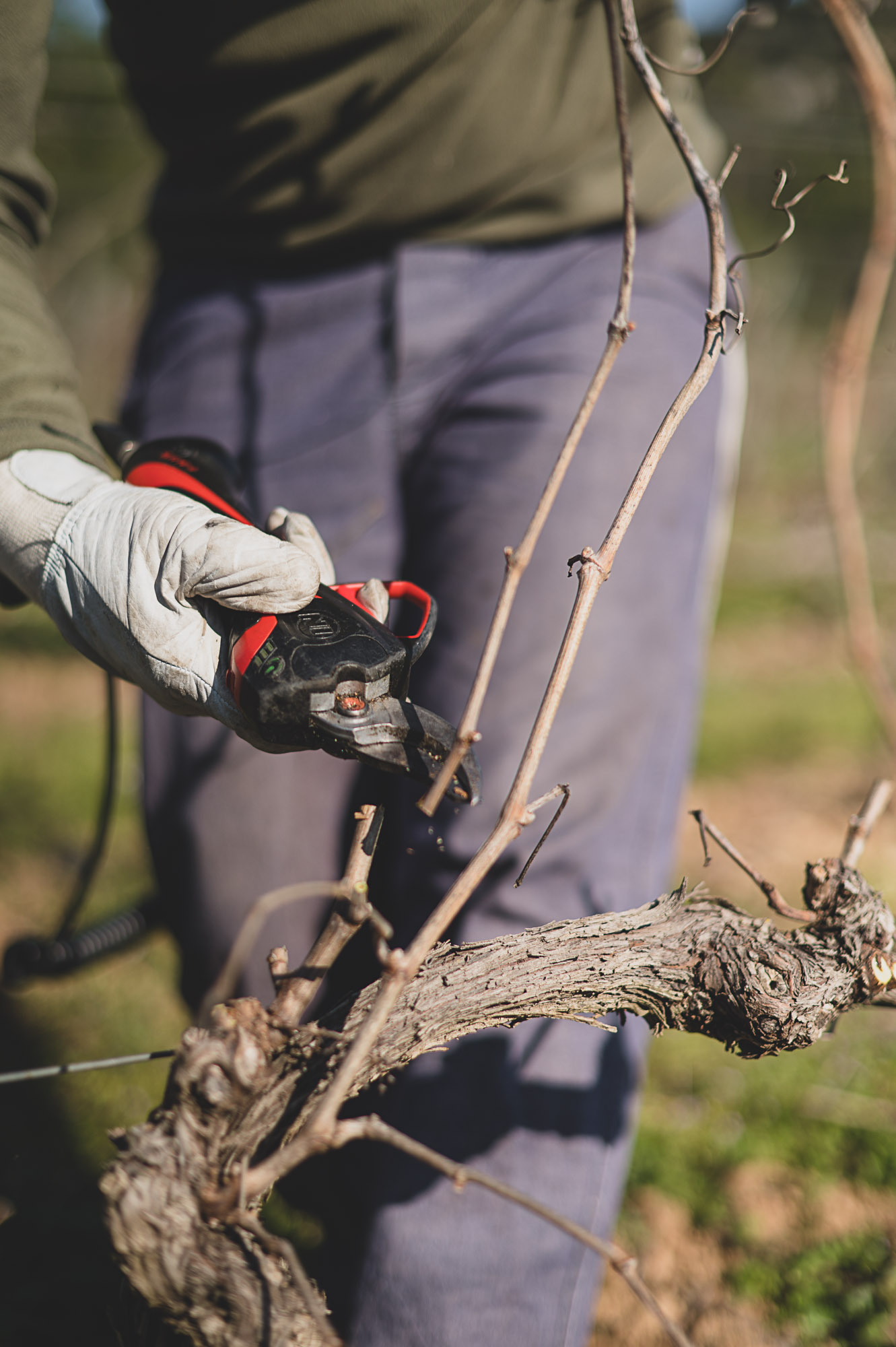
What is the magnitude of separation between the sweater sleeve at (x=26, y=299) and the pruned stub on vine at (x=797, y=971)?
1048 mm

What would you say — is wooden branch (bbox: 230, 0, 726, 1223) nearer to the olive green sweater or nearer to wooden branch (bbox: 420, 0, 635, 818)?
wooden branch (bbox: 420, 0, 635, 818)

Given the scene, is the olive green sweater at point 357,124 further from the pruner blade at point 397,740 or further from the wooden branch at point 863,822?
the wooden branch at point 863,822

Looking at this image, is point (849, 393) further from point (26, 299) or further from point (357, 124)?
point (26, 299)

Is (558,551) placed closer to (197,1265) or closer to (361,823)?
(361,823)

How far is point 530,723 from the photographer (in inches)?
60.0

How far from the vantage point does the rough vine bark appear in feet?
2.89

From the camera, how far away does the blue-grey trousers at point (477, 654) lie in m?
1.49

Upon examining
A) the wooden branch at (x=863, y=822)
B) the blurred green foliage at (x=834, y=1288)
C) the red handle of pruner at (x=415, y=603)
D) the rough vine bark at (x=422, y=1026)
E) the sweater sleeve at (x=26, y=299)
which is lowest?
the blurred green foliage at (x=834, y=1288)

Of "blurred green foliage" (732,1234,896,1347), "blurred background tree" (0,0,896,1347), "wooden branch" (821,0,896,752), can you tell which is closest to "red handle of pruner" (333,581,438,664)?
"blurred background tree" (0,0,896,1347)

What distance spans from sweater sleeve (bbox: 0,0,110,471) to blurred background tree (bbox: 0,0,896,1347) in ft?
3.39

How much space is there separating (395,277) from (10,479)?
0.80 metres

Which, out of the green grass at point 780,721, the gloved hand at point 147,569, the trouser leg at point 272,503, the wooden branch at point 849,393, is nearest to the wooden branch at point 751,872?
the gloved hand at point 147,569

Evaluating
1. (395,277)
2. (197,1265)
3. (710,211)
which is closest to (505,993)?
(197,1265)

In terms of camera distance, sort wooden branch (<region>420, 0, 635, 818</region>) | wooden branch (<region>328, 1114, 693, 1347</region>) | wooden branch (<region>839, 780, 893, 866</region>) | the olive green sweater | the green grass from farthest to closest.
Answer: the green grass
the olive green sweater
wooden branch (<region>839, 780, 893, 866</region>)
wooden branch (<region>420, 0, 635, 818</region>)
wooden branch (<region>328, 1114, 693, 1347</region>)
